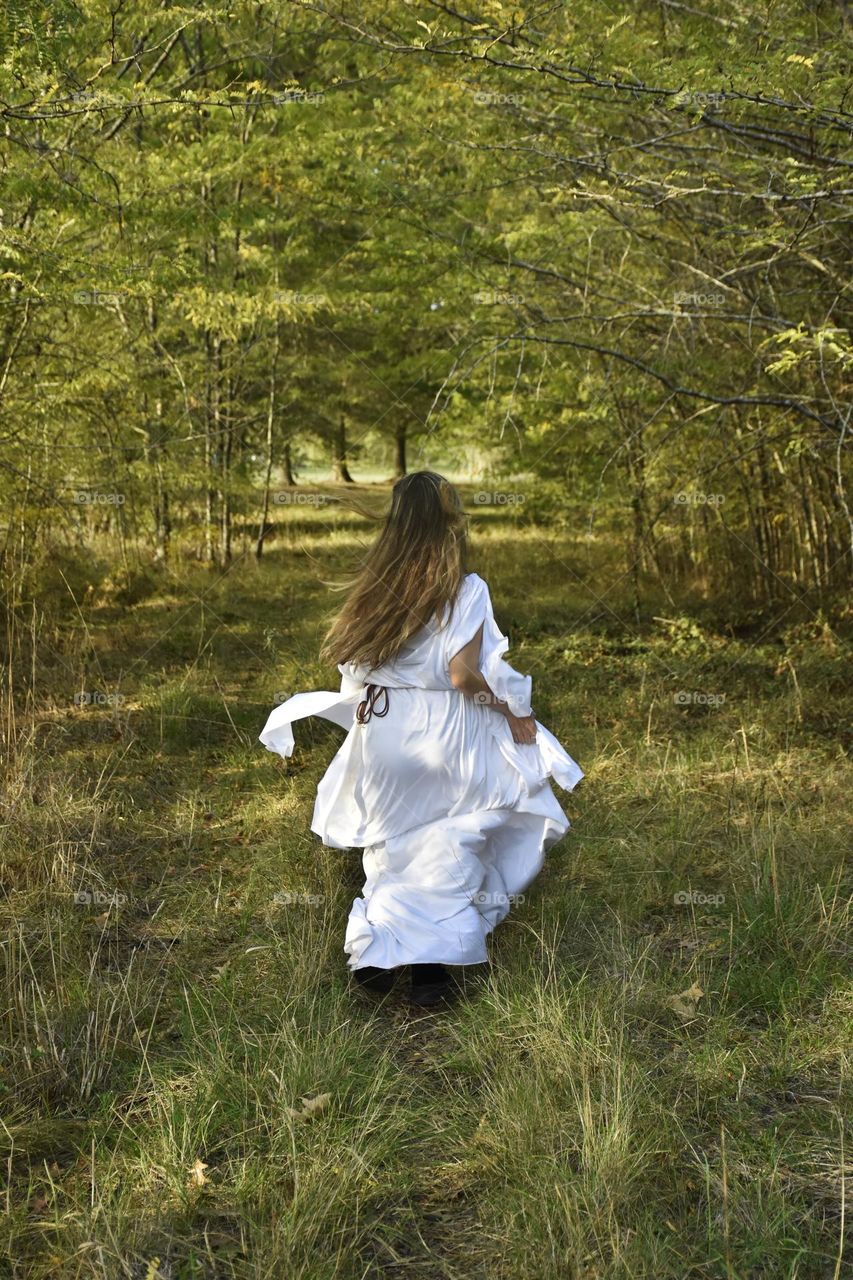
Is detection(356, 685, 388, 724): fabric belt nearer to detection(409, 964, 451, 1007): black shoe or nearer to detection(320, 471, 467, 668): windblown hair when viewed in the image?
detection(320, 471, 467, 668): windblown hair

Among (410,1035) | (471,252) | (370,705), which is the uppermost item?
(471,252)

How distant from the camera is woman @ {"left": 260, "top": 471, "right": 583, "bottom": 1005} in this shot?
3502 mm

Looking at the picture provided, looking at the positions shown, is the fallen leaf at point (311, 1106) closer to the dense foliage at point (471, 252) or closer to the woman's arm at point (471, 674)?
the woman's arm at point (471, 674)

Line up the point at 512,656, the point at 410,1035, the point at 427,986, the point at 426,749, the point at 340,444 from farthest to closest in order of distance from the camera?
the point at 340,444 < the point at 512,656 < the point at 426,749 < the point at 427,986 < the point at 410,1035

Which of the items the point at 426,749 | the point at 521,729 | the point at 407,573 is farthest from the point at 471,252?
the point at 426,749

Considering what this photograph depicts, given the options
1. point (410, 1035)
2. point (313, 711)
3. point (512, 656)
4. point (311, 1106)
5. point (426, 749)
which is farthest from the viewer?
point (512, 656)

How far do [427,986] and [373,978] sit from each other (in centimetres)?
18

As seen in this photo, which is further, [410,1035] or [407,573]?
[407,573]

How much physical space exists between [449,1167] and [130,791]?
3.08 m

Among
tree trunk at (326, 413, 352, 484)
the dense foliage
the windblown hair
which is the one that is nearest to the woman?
the windblown hair

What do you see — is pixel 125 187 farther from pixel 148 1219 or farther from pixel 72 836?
pixel 148 1219

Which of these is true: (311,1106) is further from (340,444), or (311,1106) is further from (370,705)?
(340,444)

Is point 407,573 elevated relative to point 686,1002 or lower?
elevated

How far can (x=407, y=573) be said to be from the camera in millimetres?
3527
